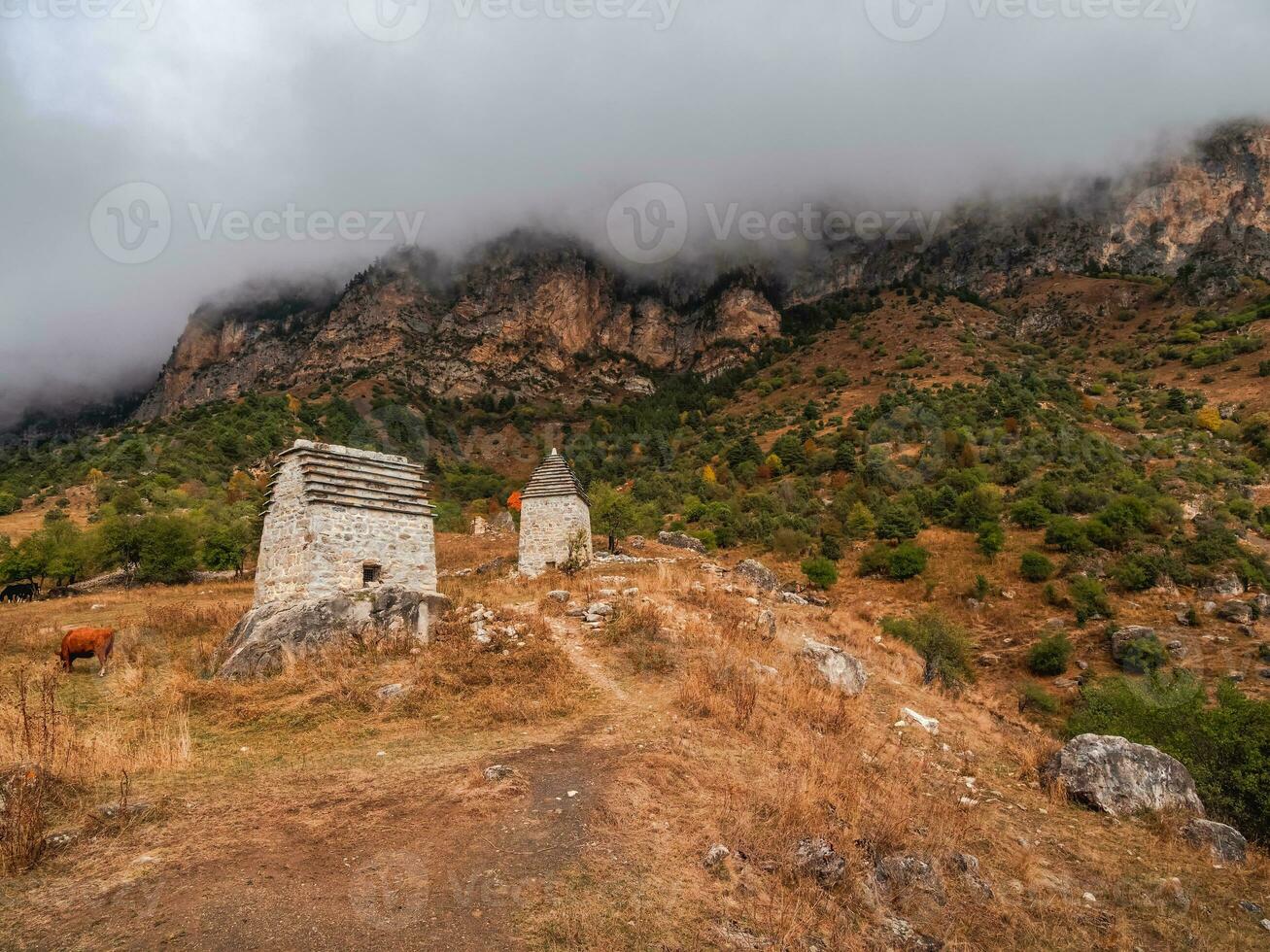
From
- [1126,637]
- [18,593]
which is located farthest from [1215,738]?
[18,593]

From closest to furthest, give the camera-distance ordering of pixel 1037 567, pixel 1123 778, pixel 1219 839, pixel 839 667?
pixel 1219 839 → pixel 1123 778 → pixel 839 667 → pixel 1037 567

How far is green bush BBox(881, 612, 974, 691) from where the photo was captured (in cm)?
1809

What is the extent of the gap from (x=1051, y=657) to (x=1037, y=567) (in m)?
9.28

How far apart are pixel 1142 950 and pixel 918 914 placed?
193 cm

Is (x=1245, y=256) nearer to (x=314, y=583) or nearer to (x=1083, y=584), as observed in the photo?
(x=1083, y=584)

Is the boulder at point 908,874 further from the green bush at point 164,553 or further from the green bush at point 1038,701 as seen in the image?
the green bush at point 164,553

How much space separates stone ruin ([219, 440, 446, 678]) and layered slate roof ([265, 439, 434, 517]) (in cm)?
2

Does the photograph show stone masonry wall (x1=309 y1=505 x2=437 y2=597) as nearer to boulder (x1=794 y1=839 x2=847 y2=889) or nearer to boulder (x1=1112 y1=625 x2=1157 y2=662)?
boulder (x1=794 y1=839 x2=847 y2=889)

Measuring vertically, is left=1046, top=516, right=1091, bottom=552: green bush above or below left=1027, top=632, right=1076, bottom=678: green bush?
above

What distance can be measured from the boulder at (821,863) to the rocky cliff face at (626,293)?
102022 millimetres

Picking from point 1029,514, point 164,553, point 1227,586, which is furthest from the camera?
point 1029,514

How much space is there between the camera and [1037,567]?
30.8 m

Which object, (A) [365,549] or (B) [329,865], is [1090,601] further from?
(B) [329,865]

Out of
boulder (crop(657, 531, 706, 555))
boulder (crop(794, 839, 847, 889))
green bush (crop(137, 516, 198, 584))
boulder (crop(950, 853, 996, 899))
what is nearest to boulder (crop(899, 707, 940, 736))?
boulder (crop(950, 853, 996, 899))
